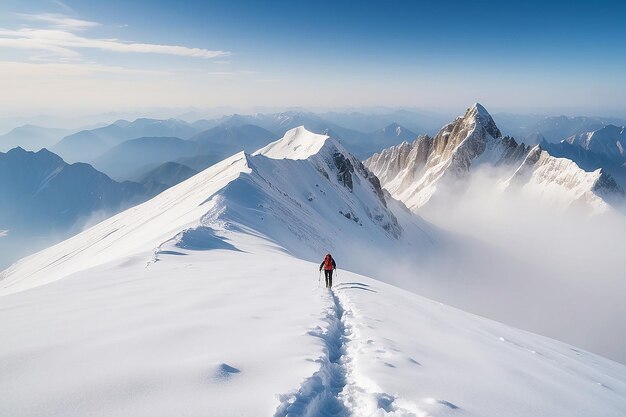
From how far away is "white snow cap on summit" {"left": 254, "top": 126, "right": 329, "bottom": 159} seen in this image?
111 meters

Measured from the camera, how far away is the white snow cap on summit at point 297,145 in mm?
110812

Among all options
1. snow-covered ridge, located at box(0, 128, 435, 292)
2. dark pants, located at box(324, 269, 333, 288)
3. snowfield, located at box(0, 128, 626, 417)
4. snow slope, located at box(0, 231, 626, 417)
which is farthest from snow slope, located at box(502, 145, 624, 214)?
snow slope, located at box(0, 231, 626, 417)

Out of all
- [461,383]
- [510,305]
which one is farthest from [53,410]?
[510,305]

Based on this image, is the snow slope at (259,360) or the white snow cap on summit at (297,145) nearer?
the snow slope at (259,360)

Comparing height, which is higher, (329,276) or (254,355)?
(254,355)

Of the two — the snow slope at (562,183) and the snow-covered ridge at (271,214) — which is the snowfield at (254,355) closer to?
the snow-covered ridge at (271,214)

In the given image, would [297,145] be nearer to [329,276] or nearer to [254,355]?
[329,276]

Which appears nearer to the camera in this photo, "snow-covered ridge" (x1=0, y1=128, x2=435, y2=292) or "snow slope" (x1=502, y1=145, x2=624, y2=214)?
"snow-covered ridge" (x1=0, y1=128, x2=435, y2=292)

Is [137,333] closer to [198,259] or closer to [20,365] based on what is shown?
[20,365]

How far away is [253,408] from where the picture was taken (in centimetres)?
510

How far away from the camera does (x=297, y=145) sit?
12950 centimetres

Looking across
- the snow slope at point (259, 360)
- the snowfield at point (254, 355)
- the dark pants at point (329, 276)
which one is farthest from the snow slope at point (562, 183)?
the snow slope at point (259, 360)

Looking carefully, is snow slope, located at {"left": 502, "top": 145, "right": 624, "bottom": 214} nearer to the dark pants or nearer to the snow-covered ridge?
the snow-covered ridge

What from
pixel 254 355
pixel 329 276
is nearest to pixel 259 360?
pixel 254 355
